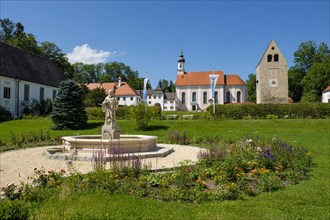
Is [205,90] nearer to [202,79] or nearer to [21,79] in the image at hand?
[202,79]

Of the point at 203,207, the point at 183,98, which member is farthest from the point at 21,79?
the point at 183,98

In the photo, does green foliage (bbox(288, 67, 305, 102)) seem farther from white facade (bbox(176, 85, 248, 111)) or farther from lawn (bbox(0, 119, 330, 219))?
lawn (bbox(0, 119, 330, 219))

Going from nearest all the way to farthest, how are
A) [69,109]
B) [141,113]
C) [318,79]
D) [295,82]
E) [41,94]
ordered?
[141,113]
[69,109]
[41,94]
[318,79]
[295,82]

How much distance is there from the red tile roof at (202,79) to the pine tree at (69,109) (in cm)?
3998

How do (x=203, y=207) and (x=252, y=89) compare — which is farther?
(x=252, y=89)

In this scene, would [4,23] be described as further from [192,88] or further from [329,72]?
[329,72]

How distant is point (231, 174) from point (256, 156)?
238 cm

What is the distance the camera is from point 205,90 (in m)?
61.0

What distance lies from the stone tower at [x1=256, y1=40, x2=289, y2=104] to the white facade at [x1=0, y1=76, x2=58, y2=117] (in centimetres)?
3633

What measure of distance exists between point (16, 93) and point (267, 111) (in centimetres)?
2939

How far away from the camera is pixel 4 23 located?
44281 millimetres

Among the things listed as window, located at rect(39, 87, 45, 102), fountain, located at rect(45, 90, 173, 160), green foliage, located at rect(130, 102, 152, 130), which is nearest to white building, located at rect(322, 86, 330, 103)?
green foliage, located at rect(130, 102, 152, 130)

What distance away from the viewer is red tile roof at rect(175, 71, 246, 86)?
60.3m

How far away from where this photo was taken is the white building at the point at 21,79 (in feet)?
99.6
